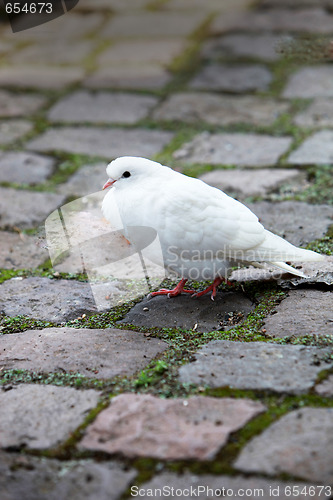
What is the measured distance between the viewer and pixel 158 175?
310 cm

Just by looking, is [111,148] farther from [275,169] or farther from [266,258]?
[266,258]

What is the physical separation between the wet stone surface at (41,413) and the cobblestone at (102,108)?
11.0ft

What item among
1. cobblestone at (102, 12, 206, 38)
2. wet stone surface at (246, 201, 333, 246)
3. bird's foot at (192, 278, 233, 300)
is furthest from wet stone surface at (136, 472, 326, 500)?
cobblestone at (102, 12, 206, 38)

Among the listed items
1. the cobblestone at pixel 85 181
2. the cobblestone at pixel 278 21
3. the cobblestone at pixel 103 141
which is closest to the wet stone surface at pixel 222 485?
the cobblestone at pixel 85 181

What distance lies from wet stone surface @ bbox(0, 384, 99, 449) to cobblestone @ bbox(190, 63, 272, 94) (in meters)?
4.07

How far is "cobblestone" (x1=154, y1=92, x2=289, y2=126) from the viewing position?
210 inches

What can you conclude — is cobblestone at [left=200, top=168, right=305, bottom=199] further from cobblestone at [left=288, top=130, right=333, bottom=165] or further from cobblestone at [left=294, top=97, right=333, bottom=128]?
cobblestone at [left=294, top=97, right=333, bottom=128]

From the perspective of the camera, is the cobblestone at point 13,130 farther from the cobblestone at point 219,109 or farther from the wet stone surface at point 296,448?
the wet stone surface at point 296,448

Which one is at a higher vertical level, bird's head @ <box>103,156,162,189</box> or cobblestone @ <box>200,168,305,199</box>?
bird's head @ <box>103,156,162,189</box>

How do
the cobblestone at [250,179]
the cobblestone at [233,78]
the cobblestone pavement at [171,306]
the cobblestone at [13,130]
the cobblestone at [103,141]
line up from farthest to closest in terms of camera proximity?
1. the cobblestone at [233,78]
2. the cobblestone at [13,130]
3. the cobblestone at [103,141]
4. the cobblestone at [250,179]
5. the cobblestone pavement at [171,306]

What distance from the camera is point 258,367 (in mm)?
2484

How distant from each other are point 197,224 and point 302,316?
639 mm

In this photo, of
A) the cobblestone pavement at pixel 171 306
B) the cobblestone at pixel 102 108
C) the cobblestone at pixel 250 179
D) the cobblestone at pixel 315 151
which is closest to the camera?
the cobblestone pavement at pixel 171 306

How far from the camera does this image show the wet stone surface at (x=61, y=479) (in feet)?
6.50
